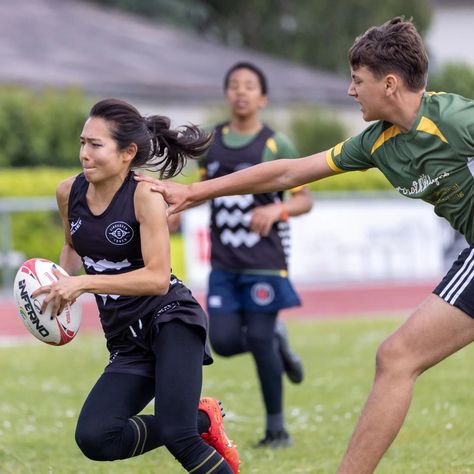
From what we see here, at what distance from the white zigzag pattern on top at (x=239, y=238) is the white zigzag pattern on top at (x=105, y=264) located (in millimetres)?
2288

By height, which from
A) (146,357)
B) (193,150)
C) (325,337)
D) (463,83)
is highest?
(463,83)

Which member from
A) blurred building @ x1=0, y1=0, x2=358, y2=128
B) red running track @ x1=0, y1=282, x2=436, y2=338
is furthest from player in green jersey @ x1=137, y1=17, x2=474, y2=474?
blurred building @ x1=0, y1=0, x2=358, y2=128

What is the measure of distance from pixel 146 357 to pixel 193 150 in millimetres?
1017

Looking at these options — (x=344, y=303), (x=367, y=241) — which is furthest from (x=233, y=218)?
(x=367, y=241)

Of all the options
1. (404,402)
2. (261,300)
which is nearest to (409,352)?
(404,402)

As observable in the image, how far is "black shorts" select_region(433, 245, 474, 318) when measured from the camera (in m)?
4.80

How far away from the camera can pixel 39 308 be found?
491 cm

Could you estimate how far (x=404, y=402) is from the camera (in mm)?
4754

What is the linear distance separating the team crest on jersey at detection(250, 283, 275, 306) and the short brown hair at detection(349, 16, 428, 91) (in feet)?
8.37

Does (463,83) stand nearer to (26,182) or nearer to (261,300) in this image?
(26,182)

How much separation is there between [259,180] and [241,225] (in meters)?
2.15

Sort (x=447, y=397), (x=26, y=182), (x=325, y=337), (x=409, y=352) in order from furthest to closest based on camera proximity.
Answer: (x=26, y=182) → (x=325, y=337) → (x=447, y=397) → (x=409, y=352)

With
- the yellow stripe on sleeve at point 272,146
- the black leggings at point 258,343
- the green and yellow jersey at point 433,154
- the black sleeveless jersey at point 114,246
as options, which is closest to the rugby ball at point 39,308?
the black sleeveless jersey at point 114,246

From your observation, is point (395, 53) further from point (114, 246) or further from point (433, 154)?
point (114, 246)
